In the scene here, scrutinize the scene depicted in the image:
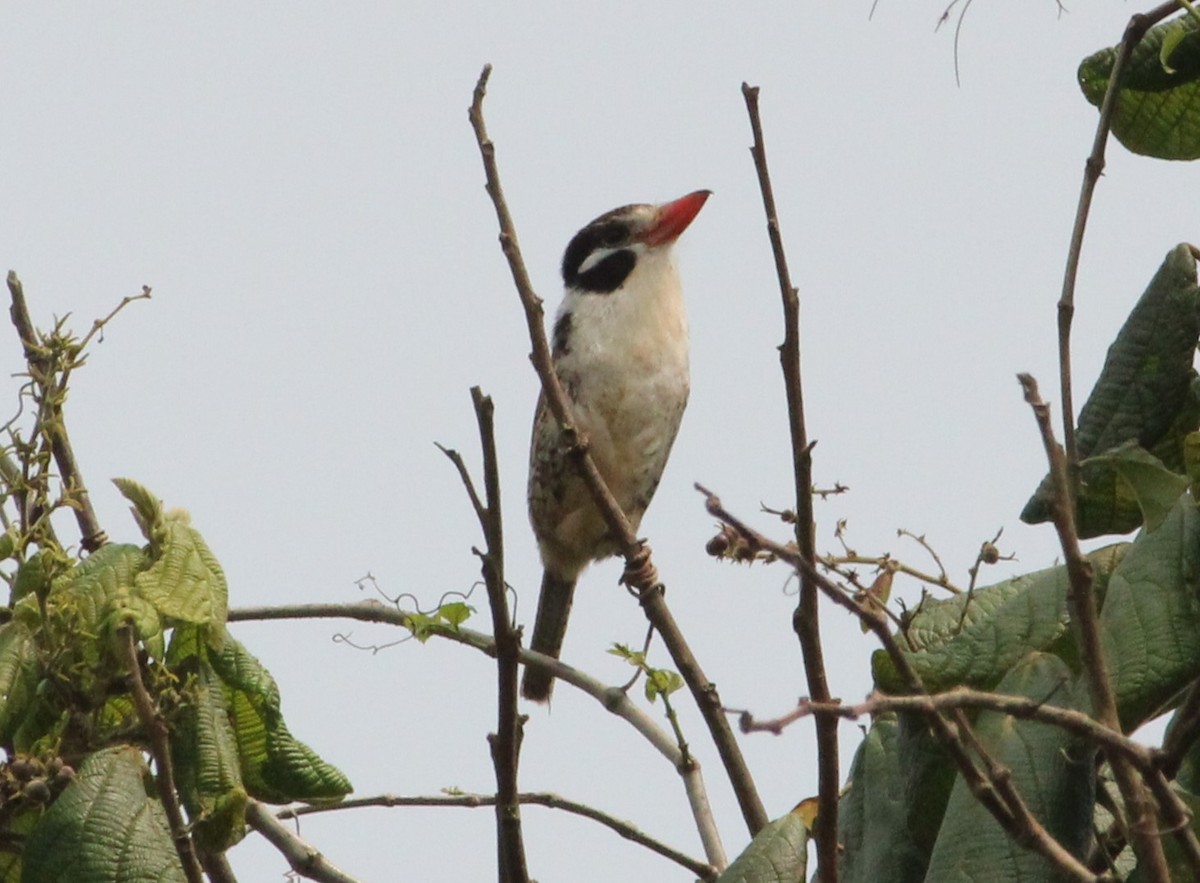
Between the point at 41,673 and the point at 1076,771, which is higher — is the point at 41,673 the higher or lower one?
the higher one

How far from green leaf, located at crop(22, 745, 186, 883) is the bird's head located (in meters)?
2.92

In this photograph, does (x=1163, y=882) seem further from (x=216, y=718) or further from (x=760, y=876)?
(x=216, y=718)

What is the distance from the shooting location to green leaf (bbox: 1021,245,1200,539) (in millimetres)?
2084

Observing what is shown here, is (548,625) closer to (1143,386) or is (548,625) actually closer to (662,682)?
(662,682)

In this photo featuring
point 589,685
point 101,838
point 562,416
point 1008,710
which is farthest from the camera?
point 589,685

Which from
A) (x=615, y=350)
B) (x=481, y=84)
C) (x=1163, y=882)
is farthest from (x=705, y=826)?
(x=615, y=350)

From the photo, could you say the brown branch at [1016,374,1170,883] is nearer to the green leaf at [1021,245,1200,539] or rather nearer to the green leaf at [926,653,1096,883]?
the green leaf at [926,653,1096,883]

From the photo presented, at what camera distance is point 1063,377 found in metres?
1.81

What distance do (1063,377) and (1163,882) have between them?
565 mm

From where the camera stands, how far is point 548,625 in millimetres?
5020

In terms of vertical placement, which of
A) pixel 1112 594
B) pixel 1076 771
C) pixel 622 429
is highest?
pixel 622 429

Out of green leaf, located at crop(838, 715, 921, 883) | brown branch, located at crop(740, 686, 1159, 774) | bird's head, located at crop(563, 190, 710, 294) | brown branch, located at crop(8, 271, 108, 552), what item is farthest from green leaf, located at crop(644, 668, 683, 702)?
bird's head, located at crop(563, 190, 710, 294)

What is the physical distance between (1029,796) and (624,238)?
3226 millimetres

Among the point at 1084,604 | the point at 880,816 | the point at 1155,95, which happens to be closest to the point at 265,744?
the point at 880,816
